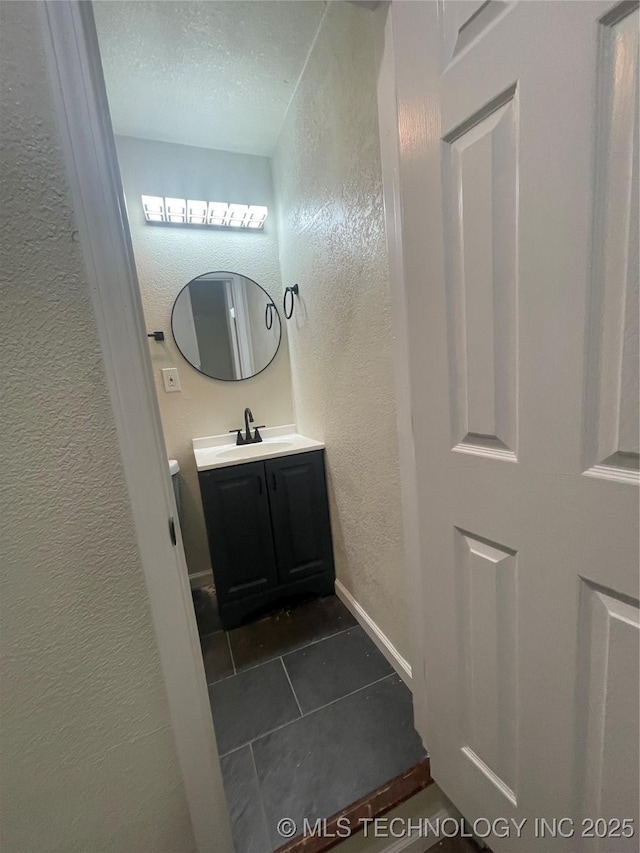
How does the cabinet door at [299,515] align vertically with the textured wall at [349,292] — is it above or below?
below

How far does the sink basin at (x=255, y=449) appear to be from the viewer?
1697mm

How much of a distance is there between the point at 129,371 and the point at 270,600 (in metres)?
1.48

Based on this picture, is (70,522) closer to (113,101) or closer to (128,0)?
(128,0)

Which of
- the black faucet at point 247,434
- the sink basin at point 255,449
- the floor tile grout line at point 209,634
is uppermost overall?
the black faucet at point 247,434

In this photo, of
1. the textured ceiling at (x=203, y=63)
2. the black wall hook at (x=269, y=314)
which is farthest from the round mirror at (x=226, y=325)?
the textured ceiling at (x=203, y=63)

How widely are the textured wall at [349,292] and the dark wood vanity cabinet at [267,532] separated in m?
0.13

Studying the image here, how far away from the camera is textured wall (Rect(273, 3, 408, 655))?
1017mm

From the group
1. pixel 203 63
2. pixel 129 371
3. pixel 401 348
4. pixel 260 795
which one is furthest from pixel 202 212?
pixel 260 795

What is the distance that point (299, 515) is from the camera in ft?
5.42

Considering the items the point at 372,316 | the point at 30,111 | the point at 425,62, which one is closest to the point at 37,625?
the point at 30,111

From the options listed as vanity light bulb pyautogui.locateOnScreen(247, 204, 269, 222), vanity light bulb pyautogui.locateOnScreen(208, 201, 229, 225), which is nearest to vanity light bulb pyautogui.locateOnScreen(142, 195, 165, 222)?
vanity light bulb pyautogui.locateOnScreen(208, 201, 229, 225)

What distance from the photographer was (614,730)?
0.50m

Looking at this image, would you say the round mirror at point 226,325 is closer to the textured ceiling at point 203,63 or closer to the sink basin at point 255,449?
the sink basin at point 255,449

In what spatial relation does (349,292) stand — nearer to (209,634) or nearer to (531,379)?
(531,379)
